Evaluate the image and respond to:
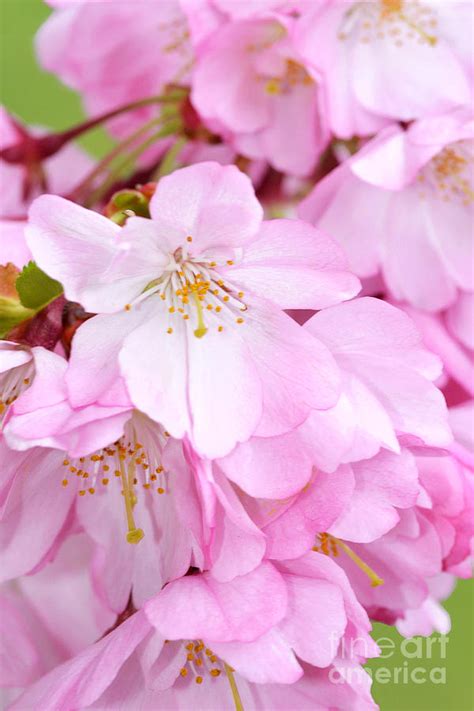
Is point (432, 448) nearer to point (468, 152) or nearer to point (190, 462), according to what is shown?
point (190, 462)

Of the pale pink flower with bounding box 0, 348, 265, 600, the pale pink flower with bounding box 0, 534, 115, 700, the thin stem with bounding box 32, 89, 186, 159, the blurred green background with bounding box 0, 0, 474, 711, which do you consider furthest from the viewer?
the blurred green background with bounding box 0, 0, 474, 711

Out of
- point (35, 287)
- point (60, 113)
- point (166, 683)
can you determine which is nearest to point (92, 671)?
point (166, 683)

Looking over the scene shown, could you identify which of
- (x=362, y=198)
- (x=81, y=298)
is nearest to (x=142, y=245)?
(x=81, y=298)

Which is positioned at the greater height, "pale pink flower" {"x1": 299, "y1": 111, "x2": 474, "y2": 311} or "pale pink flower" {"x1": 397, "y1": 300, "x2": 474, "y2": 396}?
"pale pink flower" {"x1": 299, "y1": 111, "x2": 474, "y2": 311}

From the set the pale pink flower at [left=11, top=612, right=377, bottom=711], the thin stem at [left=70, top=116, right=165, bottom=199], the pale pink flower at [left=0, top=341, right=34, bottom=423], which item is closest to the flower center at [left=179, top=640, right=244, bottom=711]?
the pale pink flower at [left=11, top=612, right=377, bottom=711]

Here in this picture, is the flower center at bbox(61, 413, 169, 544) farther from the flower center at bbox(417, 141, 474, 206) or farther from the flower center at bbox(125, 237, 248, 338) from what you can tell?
the flower center at bbox(417, 141, 474, 206)

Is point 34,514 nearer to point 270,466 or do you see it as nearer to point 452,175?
point 270,466

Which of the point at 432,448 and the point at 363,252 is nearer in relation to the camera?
the point at 432,448
